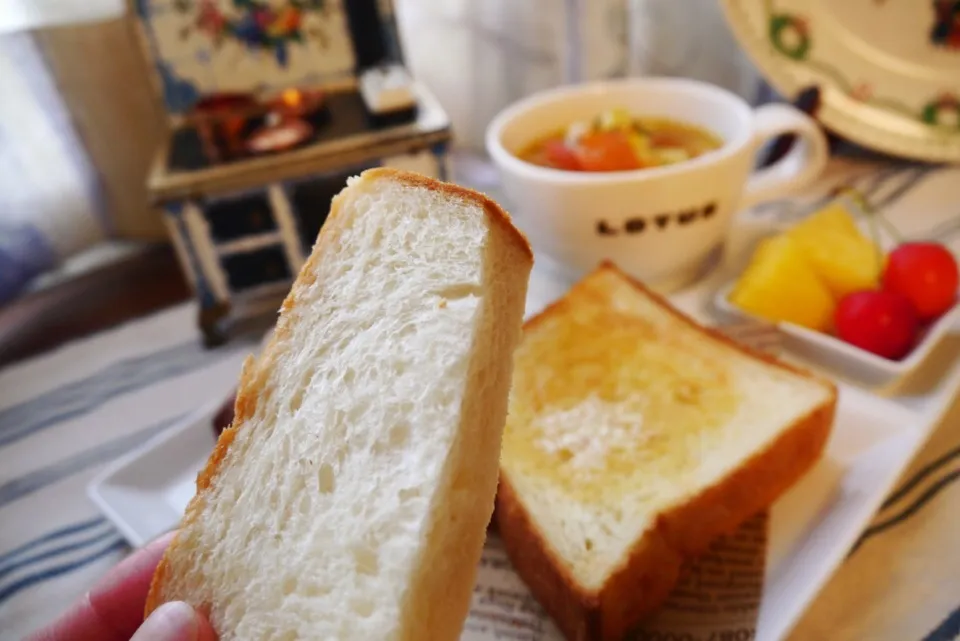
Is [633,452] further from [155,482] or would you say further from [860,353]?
[155,482]

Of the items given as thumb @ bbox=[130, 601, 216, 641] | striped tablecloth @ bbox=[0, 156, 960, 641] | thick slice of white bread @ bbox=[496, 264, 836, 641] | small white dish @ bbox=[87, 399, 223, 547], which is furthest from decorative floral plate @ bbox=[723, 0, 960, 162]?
thumb @ bbox=[130, 601, 216, 641]

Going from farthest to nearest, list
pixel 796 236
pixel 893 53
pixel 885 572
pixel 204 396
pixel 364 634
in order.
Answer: pixel 893 53 → pixel 204 396 → pixel 796 236 → pixel 885 572 → pixel 364 634

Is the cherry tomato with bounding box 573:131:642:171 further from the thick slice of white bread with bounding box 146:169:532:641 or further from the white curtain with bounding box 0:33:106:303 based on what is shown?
the white curtain with bounding box 0:33:106:303

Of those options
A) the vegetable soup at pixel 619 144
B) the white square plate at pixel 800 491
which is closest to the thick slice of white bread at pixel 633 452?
the white square plate at pixel 800 491

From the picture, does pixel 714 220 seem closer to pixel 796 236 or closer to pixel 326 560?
pixel 796 236

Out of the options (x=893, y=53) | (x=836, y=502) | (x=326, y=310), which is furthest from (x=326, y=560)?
(x=893, y=53)
